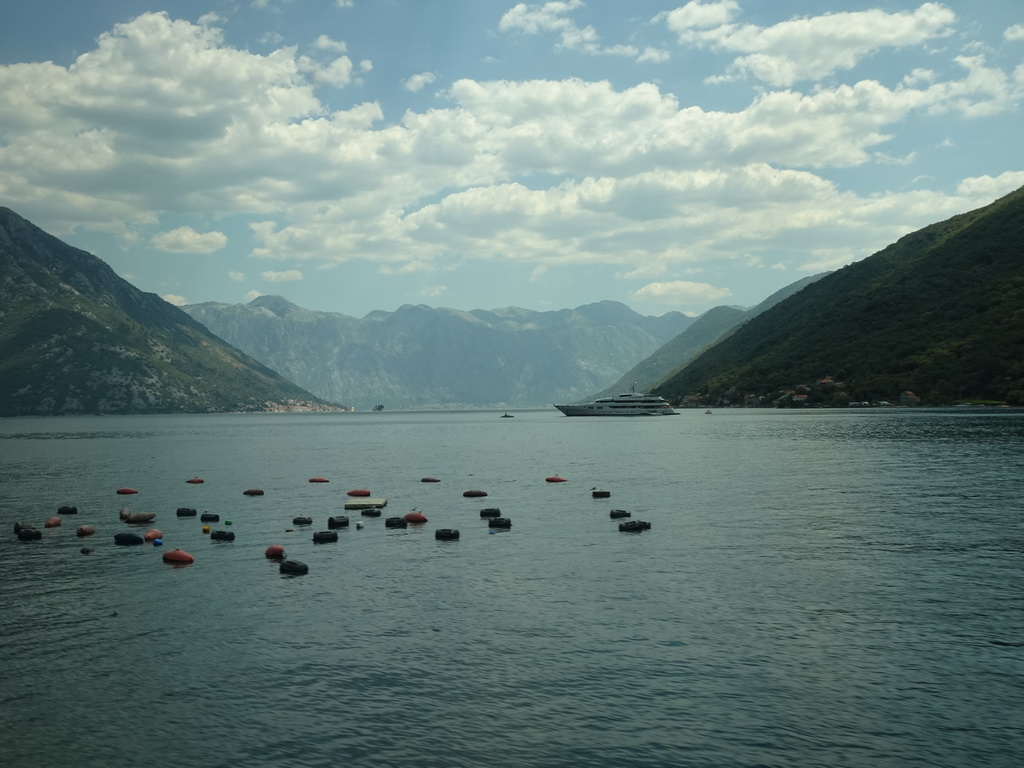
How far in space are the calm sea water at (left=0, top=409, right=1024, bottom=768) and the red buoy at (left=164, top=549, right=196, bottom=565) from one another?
1.11m

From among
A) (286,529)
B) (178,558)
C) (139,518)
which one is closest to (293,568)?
(178,558)

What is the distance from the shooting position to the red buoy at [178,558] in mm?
55844

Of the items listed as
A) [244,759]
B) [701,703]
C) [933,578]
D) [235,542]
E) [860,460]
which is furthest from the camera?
[860,460]

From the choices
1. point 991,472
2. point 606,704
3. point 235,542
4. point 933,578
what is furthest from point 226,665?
point 991,472

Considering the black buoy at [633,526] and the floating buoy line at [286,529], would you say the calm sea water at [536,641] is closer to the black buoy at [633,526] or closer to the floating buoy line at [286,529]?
the black buoy at [633,526]

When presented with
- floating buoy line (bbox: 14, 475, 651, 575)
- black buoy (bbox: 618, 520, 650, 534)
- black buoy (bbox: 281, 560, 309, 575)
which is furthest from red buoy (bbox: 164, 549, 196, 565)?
black buoy (bbox: 618, 520, 650, 534)

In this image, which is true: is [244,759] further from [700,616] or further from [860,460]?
[860,460]

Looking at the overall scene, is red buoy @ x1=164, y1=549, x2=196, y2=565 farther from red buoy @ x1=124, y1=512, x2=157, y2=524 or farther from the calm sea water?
red buoy @ x1=124, y1=512, x2=157, y2=524

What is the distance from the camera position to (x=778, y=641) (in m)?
36.0

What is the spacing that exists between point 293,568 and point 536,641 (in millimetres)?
21917

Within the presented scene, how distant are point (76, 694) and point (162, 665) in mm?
3831

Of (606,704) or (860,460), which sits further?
(860,460)

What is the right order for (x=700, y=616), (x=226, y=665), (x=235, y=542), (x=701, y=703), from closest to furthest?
(x=701, y=703) < (x=226, y=665) < (x=700, y=616) < (x=235, y=542)

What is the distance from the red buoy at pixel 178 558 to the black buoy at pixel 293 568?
9.29 m
